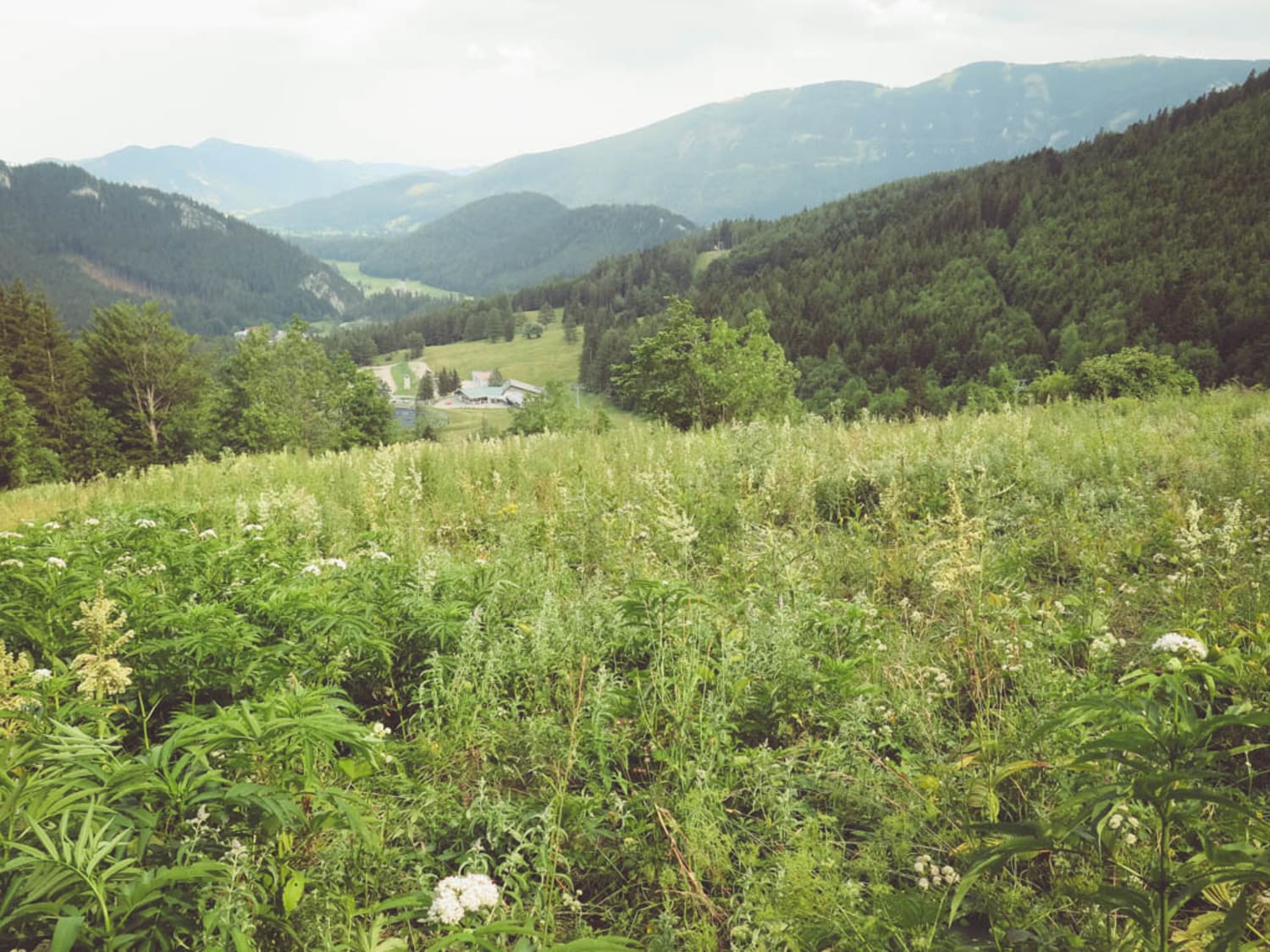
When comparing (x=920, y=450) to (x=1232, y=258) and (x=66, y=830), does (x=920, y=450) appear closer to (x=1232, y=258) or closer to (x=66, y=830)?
(x=66, y=830)

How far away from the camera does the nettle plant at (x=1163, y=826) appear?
1339mm

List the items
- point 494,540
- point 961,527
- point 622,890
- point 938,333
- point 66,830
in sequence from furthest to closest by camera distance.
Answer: point 938,333 < point 494,540 < point 961,527 < point 622,890 < point 66,830

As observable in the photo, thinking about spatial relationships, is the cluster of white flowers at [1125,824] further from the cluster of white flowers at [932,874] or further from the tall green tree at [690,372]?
the tall green tree at [690,372]

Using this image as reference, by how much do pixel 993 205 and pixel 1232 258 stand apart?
47.1 meters

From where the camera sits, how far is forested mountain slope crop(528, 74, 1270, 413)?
283 ft

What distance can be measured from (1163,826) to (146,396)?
62.1m

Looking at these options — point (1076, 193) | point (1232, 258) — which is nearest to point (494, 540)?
point (1232, 258)

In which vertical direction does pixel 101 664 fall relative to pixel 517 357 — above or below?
above

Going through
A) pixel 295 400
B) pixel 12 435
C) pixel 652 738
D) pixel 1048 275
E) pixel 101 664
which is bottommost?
pixel 295 400

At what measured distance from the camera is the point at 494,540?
6344 millimetres

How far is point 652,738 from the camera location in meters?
2.90

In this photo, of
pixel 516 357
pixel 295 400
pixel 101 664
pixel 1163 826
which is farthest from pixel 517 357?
pixel 1163 826

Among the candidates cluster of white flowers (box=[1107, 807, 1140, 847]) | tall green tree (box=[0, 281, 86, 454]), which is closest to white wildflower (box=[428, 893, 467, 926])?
cluster of white flowers (box=[1107, 807, 1140, 847])

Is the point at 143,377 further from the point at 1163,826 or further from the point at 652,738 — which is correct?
the point at 1163,826
